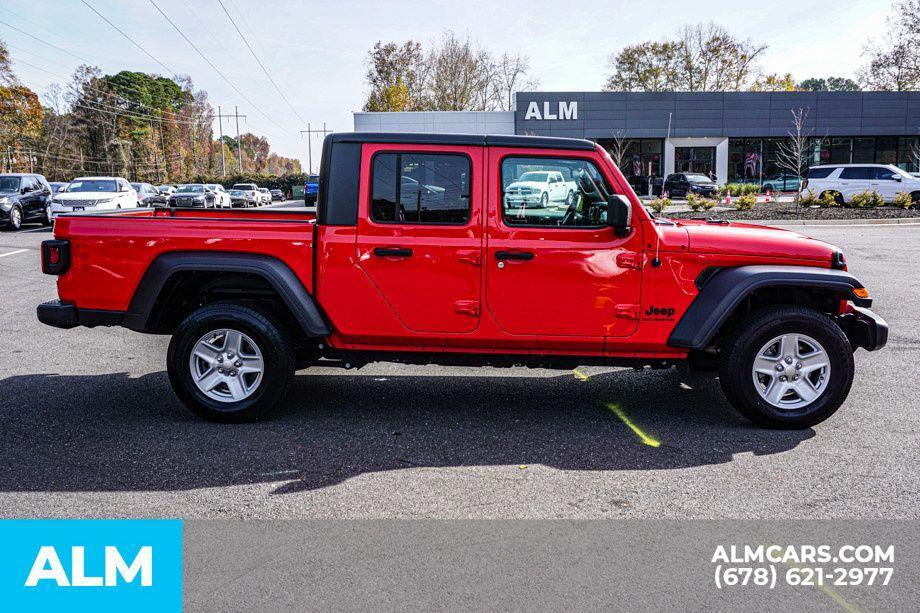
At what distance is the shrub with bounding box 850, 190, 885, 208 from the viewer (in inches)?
1109

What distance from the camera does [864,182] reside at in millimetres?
29953

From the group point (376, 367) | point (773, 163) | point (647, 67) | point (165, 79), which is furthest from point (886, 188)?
point (165, 79)

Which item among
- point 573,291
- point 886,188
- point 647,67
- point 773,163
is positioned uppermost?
point 647,67

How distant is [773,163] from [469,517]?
54.2 m

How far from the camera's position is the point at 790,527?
3764 millimetres

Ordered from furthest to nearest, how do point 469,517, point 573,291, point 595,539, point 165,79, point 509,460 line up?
1. point 165,79
2. point 573,291
3. point 509,460
4. point 469,517
5. point 595,539

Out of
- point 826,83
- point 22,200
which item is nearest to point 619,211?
point 22,200

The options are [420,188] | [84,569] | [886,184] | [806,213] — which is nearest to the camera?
[84,569]

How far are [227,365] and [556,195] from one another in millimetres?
2576

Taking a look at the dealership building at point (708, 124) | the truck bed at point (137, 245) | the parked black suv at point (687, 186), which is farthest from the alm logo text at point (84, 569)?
the dealership building at point (708, 124)

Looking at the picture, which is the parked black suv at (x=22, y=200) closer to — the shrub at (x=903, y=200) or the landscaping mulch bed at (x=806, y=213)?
the landscaping mulch bed at (x=806, y=213)

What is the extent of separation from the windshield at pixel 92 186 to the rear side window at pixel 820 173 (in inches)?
1059

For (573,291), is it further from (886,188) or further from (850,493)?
(886,188)

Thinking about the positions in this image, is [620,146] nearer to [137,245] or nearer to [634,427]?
[634,427]
